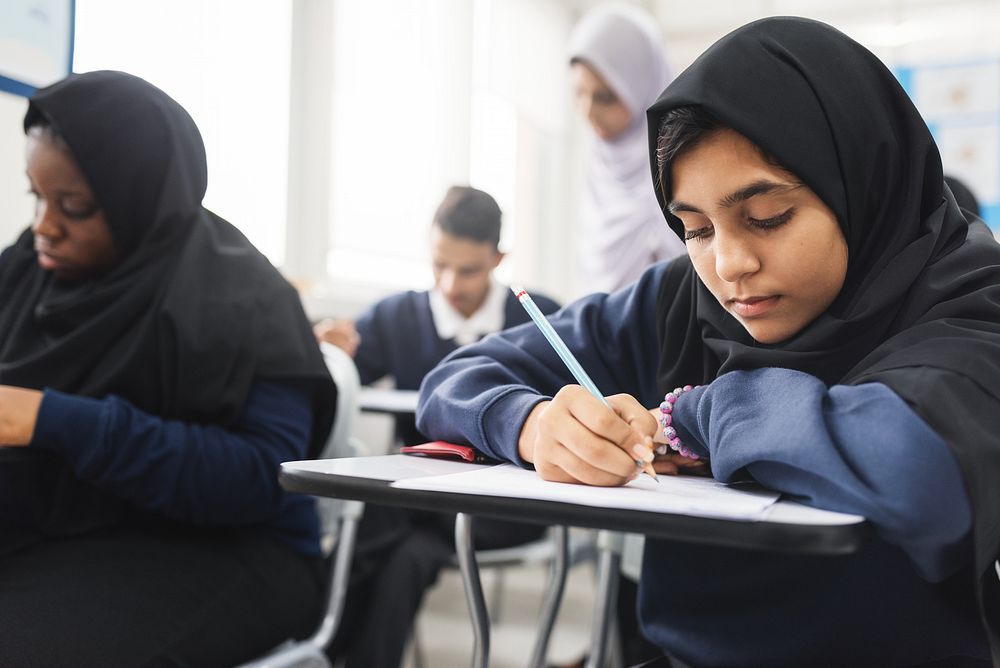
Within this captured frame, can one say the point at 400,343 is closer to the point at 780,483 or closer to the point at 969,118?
the point at 780,483

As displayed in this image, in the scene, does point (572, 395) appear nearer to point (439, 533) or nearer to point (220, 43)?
point (439, 533)

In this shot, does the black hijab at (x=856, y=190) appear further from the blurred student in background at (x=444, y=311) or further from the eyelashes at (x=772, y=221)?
the blurred student in background at (x=444, y=311)

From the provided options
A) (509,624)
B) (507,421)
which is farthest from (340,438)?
(509,624)

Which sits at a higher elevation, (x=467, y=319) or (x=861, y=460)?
(x=861, y=460)

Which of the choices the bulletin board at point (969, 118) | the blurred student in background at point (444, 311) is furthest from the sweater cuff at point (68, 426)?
the bulletin board at point (969, 118)

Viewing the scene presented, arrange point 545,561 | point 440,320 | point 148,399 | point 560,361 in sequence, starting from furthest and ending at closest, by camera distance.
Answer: point 440,320, point 545,561, point 148,399, point 560,361

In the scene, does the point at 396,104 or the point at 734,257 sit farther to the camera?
the point at 396,104

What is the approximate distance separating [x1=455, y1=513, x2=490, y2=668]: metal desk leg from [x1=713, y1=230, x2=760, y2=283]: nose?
0.39m

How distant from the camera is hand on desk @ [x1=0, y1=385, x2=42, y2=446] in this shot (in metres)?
1.00

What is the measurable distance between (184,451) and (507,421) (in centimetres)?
46

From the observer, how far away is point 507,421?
2.89 feet

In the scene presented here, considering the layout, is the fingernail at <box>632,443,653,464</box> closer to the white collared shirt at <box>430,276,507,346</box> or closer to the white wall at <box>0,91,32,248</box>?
the white wall at <box>0,91,32,248</box>

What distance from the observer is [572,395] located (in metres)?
0.78

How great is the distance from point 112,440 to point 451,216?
1.53 meters
